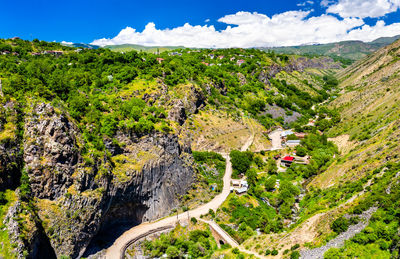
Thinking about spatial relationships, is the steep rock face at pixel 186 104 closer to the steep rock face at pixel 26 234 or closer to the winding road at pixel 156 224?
the winding road at pixel 156 224

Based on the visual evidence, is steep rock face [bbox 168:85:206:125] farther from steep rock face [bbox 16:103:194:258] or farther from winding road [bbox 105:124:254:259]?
winding road [bbox 105:124:254:259]

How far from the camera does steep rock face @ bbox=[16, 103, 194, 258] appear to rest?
35.4 m

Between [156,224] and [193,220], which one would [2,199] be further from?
[193,220]

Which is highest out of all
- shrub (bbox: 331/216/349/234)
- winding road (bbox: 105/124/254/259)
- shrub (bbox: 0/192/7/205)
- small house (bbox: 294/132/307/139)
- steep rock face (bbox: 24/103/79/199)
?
steep rock face (bbox: 24/103/79/199)

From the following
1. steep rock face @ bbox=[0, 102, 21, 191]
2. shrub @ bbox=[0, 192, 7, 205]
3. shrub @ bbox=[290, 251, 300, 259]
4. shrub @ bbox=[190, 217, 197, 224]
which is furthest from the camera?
shrub @ bbox=[190, 217, 197, 224]

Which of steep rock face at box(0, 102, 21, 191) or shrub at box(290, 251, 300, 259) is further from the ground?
steep rock face at box(0, 102, 21, 191)

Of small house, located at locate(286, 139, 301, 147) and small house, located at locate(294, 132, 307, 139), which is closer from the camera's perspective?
small house, located at locate(286, 139, 301, 147)

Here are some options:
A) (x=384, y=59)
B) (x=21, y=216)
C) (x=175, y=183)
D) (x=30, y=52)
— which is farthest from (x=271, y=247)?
(x=384, y=59)

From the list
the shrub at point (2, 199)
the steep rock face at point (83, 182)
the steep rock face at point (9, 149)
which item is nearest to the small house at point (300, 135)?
the steep rock face at point (83, 182)

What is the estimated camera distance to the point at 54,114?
40.2m

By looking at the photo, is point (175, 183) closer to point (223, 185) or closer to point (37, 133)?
point (223, 185)

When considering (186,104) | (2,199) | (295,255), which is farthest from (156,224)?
(186,104)

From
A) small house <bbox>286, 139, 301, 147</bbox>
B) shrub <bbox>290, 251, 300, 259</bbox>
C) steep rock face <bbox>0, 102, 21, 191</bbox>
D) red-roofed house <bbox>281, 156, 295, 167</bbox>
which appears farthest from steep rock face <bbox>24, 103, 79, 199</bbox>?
small house <bbox>286, 139, 301, 147</bbox>

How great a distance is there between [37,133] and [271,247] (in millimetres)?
40629
